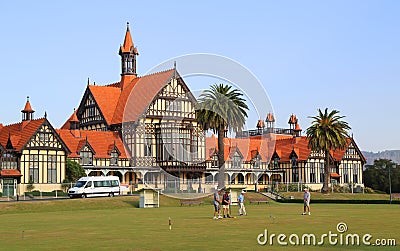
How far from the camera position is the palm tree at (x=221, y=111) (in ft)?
254

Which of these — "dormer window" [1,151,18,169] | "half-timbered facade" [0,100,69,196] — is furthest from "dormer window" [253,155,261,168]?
"dormer window" [1,151,18,169]

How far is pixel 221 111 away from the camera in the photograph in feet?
254

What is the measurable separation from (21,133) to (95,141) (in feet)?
39.0

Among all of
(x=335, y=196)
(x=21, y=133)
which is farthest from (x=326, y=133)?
(x=21, y=133)

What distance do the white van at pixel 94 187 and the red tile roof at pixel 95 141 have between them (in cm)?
2024

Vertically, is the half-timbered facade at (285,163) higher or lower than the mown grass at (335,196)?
higher

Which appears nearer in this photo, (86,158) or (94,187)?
(94,187)

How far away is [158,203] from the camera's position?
5972 centimetres

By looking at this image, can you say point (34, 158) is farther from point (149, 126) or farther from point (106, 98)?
point (106, 98)

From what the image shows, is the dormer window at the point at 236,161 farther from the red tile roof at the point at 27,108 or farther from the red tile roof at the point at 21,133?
the red tile roof at the point at 21,133

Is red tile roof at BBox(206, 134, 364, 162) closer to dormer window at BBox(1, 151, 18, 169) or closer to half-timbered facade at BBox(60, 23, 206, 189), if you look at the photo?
half-timbered facade at BBox(60, 23, 206, 189)

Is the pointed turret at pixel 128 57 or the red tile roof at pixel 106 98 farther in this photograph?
the pointed turret at pixel 128 57

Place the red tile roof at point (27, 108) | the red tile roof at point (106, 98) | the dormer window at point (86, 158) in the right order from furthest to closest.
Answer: the red tile roof at point (106, 98), the red tile roof at point (27, 108), the dormer window at point (86, 158)

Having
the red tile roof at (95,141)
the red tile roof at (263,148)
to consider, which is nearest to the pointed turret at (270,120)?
the red tile roof at (263,148)
